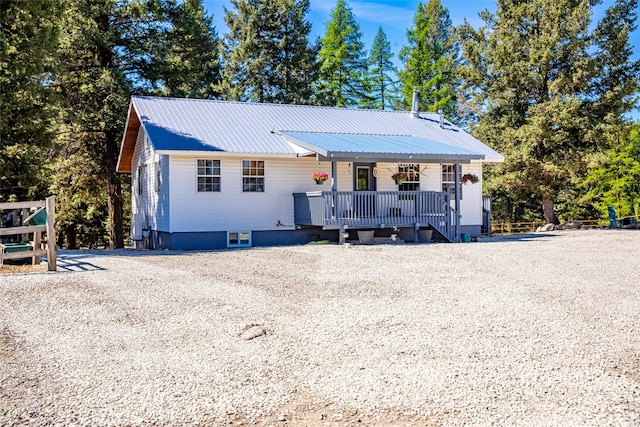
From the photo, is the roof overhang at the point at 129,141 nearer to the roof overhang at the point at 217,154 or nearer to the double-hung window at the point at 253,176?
the roof overhang at the point at 217,154

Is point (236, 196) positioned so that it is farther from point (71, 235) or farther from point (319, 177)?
point (71, 235)

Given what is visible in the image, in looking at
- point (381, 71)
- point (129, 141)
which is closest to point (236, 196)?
point (129, 141)

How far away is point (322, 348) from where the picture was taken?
6.31 meters

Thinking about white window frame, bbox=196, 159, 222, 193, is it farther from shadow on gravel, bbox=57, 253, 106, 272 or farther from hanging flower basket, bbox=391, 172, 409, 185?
hanging flower basket, bbox=391, 172, 409, 185

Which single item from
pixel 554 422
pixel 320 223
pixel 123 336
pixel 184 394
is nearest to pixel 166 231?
pixel 320 223

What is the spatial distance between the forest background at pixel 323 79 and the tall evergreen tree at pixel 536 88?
8 cm

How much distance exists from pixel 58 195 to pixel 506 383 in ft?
77.8

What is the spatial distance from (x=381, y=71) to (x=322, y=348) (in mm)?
34917

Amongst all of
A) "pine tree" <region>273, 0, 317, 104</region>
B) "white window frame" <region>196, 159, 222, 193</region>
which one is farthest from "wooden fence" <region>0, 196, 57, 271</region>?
"pine tree" <region>273, 0, 317, 104</region>

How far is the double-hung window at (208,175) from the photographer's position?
1761 centimetres

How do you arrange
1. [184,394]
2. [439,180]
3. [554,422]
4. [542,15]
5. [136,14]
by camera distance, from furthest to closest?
[542,15]
[136,14]
[439,180]
[184,394]
[554,422]

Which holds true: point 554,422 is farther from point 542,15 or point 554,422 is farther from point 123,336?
point 542,15

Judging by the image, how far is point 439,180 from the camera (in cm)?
2092

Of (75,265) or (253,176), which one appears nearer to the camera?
(75,265)
